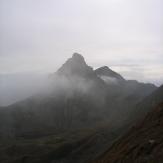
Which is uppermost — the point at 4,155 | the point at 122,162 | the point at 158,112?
the point at 158,112

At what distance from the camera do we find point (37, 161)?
16338cm

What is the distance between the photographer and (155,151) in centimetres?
5856

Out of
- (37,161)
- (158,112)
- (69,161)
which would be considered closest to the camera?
(158,112)

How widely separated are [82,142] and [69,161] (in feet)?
98.3

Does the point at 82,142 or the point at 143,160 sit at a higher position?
the point at 143,160

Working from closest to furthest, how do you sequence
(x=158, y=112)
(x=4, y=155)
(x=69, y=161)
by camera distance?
(x=158, y=112) < (x=69, y=161) < (x=4, y=155)

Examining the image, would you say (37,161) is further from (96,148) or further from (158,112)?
(158,112)

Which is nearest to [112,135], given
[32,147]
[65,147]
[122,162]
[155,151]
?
[65,147]

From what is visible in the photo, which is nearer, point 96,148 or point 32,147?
point 96,148

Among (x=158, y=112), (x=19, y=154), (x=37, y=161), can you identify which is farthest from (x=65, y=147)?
(x=158, y=112)

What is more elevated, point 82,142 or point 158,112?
point 158,112

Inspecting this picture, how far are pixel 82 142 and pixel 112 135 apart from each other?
19508mm

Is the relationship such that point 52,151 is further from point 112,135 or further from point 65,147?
point 112,135

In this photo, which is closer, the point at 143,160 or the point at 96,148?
the point at 143,160
